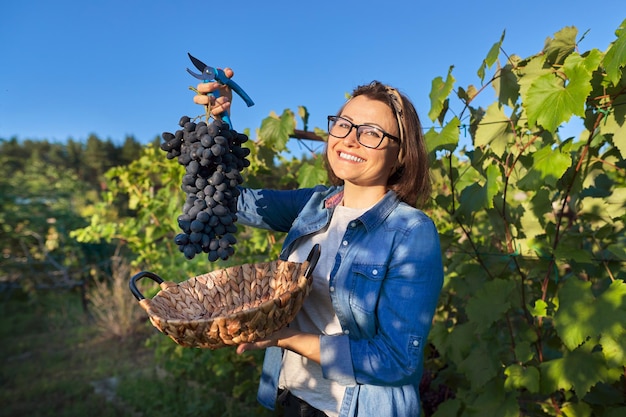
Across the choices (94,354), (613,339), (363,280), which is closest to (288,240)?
(363,280)

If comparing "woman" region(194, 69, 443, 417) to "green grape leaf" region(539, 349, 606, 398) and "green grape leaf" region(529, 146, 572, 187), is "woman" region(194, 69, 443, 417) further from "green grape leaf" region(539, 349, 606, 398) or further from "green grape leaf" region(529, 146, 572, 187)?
"green grape leaf" region(539, 349, 606, 398)

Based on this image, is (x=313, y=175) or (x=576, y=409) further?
(x=313, y=175)

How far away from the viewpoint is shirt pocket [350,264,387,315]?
4.11ft

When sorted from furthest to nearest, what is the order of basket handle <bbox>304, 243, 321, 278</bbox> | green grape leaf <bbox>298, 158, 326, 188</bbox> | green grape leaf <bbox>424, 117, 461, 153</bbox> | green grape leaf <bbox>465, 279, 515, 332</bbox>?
1. green grape leaf <bbox>298, 158, 326, 188</bbox>
2. green grape leaf <bbox>465, 279, 515, 332</bbox>
3. green grape leaf <bbox>424, 117, 461, 153</bbox>
4. basket handle <bbox>304, 243, 321, 278</bbox>

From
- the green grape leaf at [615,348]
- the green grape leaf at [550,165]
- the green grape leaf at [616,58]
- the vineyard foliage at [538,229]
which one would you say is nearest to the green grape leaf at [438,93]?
the vineyard foliage at [538,229]

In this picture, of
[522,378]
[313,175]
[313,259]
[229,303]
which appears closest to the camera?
[313,259]

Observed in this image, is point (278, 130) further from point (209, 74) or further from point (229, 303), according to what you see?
point (229, 303)

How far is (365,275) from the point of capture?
128cm

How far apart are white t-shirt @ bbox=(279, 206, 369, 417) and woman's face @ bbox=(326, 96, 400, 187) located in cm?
15

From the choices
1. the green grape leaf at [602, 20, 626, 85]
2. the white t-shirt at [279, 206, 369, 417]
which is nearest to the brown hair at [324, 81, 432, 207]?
the white t-shirt at [279, 206, 369, 417]

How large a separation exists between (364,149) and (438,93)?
789 mm

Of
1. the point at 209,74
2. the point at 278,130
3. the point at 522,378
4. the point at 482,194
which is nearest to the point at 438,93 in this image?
the point at 482,194

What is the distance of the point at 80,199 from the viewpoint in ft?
39.6

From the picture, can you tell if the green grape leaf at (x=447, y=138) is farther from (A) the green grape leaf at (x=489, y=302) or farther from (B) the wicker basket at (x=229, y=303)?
(B) the wicker basket at (x=229, y=303)
